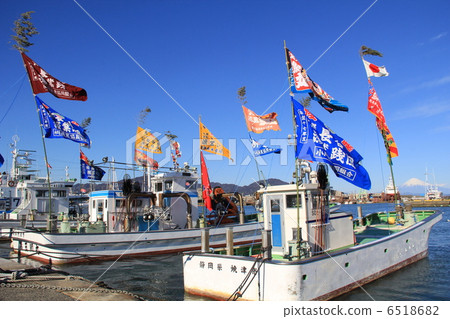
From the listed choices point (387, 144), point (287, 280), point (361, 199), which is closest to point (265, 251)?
point (287, 280)

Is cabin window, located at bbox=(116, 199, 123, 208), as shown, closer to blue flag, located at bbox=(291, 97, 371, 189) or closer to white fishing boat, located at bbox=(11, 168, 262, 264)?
white fishing boat, located at bbox=(11, 168, 262, 264)

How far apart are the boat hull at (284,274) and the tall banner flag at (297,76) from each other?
578 cm

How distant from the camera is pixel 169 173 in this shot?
89.1 ft

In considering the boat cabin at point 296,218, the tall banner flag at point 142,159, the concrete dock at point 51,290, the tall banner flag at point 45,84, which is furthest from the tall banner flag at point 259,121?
the tall banner flag at point 142,159

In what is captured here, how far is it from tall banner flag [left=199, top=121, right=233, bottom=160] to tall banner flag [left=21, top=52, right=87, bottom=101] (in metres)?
8.61

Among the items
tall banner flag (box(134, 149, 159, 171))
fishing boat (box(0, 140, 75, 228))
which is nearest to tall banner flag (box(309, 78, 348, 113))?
tall banner flag (box(134, 149, 159, 171))

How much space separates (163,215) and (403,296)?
17.0 meters

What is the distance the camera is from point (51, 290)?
9.90m

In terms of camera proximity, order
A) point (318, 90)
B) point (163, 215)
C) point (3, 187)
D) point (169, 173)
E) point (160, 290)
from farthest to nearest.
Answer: point (3, 187) < point (169, 173) < point (163, 215) < point (160, 290) < point (318, 90)

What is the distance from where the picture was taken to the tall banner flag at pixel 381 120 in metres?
20.4

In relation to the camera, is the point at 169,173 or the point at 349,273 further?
the point at 169,173

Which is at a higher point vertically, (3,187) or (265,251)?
(3,187)
